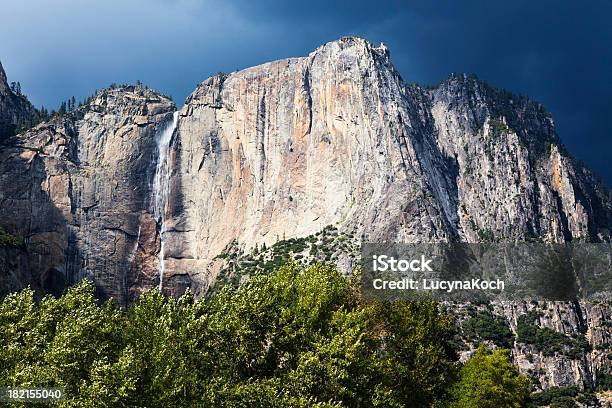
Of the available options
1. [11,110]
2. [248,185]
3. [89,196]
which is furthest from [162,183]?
[11,110]

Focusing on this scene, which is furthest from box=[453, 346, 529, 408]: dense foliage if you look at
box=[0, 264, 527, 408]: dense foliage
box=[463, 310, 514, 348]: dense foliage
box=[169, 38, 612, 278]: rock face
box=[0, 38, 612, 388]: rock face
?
box=[169, 38, 612, 278]: rock face

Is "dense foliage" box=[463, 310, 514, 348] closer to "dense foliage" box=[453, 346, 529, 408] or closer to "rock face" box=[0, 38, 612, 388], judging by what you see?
"rock face" box=[0, 38, 612, 388]

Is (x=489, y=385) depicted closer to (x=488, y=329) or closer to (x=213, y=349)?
(x=213, y=349)

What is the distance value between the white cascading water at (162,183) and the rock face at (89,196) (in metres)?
1.14

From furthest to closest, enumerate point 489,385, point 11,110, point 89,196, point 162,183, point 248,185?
point 11,110
point 162,183
point 248,185
point 89,196
point 489,385

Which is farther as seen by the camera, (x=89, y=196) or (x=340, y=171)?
(x=89, y=196)

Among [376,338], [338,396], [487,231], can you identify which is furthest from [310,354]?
[487,231]

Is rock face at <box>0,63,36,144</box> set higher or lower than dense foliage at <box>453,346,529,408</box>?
higher

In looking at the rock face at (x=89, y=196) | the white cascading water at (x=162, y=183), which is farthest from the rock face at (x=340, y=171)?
the rock face at (x=89, y=196)

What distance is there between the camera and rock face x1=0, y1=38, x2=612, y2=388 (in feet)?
393

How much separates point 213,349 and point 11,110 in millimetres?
122840

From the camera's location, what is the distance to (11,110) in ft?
455

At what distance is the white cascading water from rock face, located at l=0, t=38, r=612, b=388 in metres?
0.86

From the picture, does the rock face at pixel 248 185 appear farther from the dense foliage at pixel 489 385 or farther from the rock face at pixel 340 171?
the dense foliage at pixel 489 385
